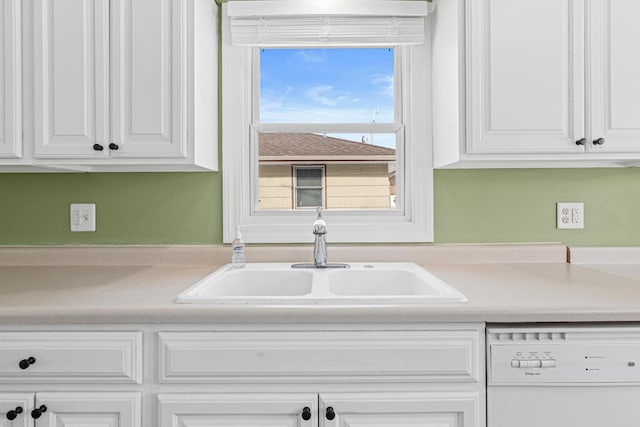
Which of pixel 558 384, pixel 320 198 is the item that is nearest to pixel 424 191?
pixel 320 198

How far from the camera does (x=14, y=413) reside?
47.0 inches

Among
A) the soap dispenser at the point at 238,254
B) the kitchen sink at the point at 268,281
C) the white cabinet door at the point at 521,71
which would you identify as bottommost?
the kitchen sink at the point at 268,281

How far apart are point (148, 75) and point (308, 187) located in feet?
2.69

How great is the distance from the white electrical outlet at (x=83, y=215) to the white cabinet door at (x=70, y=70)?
0.41 metres

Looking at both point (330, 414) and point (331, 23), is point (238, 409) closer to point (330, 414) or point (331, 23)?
point (330, 414)

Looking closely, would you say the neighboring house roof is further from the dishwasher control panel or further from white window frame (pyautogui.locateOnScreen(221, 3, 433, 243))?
the dishwasher control panel

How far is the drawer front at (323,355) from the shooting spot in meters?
1.20

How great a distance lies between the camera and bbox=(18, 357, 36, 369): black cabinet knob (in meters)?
1.18

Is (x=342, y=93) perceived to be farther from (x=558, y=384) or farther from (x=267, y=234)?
(x=558, y=384)

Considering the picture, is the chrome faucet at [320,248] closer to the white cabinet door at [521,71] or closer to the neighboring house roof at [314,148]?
the neighboring house roof at [314,148]

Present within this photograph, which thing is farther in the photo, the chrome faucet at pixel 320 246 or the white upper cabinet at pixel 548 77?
the chrome faucet at pixel 320 246

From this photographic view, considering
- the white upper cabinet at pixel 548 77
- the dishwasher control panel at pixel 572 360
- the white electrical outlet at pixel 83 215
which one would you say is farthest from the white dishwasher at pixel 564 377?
the white electrical outlet at pixel 83 215

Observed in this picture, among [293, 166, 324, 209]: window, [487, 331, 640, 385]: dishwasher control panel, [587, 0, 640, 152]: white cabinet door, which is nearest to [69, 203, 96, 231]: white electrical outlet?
[293, 166, 324, 209]: window

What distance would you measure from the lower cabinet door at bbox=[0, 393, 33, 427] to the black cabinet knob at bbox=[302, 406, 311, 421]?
2.41ft
